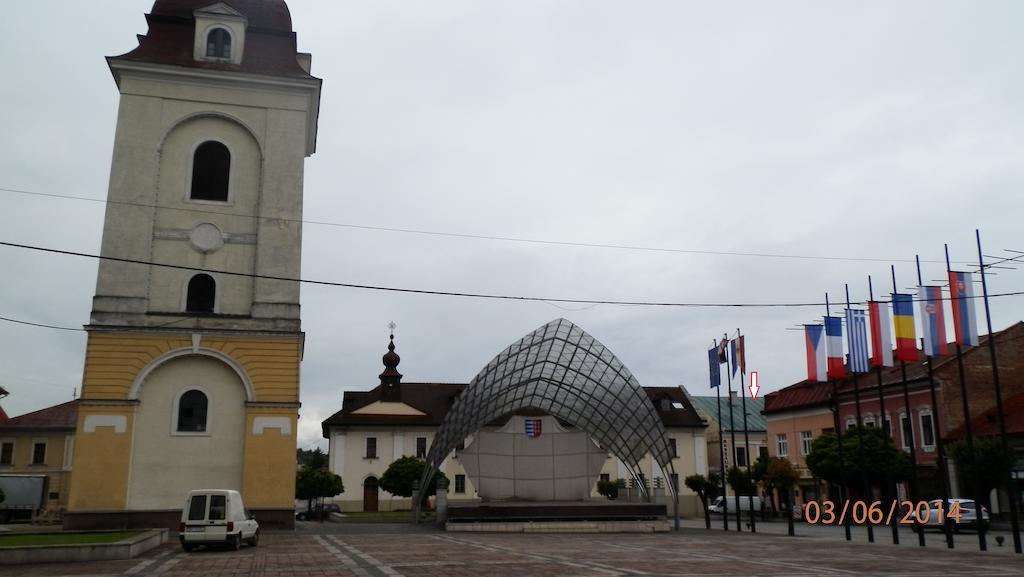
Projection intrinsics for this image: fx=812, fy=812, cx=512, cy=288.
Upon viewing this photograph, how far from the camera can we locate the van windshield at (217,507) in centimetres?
2350

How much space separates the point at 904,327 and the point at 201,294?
2810 cm

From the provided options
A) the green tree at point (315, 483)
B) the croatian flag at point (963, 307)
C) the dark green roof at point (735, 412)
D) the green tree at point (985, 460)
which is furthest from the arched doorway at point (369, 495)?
the croatian flag at point (963, 307)

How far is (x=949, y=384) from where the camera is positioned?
47.7 metres

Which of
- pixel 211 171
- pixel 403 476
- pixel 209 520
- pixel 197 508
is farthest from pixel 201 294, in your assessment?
pixel 403 476

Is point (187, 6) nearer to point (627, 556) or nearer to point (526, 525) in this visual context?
point (526, 525)

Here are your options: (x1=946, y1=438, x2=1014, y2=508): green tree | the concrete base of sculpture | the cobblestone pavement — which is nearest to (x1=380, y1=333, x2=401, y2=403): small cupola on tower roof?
the concrete base of sculpture

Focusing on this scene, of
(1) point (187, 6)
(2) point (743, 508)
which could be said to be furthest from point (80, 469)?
(2) point (743, 508)

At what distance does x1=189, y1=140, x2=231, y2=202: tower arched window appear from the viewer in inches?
1441

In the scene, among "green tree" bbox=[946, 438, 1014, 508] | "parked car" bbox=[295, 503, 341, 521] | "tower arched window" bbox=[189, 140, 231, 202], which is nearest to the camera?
"tower arched window" bbox=[189, 140, 231, 202]

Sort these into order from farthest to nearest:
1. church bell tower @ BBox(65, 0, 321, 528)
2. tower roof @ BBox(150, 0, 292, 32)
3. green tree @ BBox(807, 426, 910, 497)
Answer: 1. green tree @ BBox(807, 426, 910, 497)
2. tower roof @ BBox(150, 0, 292, 32)
3. church bell tower @ BBox(65, 0, 321, 528)

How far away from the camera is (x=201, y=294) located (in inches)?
1393

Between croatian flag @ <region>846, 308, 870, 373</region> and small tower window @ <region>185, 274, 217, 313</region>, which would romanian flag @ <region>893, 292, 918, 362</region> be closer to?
croatian flag @ <region>846, 308, 870, 373</region>

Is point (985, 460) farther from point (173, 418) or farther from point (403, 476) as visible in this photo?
point (173, 418)
